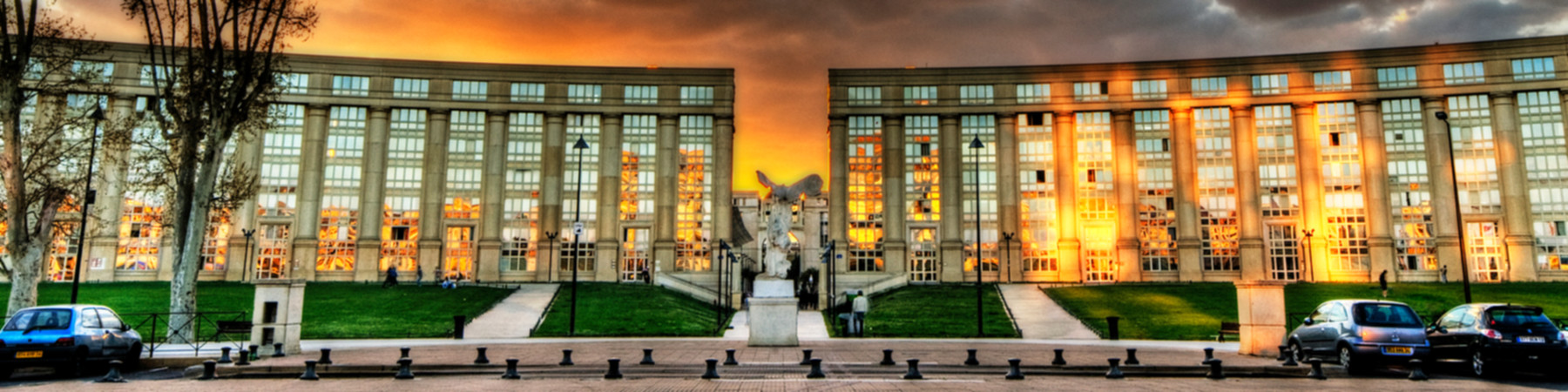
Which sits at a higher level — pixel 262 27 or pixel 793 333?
pixel 262 27

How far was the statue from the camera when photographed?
2622cm

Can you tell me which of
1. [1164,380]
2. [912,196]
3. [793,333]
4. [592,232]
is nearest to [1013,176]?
[912,196]

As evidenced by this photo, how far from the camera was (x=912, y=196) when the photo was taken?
70812mm

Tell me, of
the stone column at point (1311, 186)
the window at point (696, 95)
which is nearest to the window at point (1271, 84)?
the stone column at point (1311, 186)

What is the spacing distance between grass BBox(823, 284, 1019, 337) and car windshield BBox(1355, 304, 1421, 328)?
14.0m

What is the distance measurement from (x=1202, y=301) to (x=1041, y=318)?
1033 centimetres

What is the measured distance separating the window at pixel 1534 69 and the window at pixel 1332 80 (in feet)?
36.0

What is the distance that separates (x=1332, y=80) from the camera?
224 feet

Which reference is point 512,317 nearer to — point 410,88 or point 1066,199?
point 410,88

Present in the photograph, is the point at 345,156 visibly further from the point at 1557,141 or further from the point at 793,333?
the point at 1557,141

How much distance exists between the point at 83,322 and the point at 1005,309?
112ft

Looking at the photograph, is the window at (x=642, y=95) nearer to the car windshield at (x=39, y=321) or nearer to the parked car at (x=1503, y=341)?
the car windshield at (x=39, y=321)

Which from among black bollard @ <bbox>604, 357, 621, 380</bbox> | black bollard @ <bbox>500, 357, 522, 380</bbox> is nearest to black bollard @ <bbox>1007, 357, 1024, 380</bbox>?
black bollard @ <bbox>604, 357, 621, 380</bbox>

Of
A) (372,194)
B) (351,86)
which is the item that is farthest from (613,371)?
(351,86)
